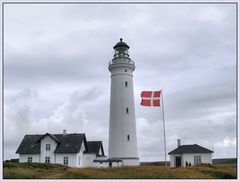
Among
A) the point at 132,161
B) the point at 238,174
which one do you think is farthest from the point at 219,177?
the point at 132,161

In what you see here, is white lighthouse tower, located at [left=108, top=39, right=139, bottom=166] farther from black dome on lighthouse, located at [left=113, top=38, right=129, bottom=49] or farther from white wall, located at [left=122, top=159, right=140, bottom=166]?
black dome on lighthouse, located at [left=113, top=38, right=129, bottom=49]

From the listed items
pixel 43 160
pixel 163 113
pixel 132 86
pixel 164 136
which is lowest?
pixel 43 160

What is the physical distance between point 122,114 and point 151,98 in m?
3.55

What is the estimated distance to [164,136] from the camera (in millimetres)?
27219

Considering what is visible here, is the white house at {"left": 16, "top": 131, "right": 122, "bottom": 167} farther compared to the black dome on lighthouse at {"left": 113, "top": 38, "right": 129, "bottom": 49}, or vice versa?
the white house at {"left": 16, "top": 131, "right": 122, "bottom": 167}

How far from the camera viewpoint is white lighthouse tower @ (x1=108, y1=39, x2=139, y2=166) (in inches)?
1148

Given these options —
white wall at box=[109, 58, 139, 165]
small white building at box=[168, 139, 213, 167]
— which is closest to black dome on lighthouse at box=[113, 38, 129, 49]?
white wall at box=[109, 58, 139, 165]

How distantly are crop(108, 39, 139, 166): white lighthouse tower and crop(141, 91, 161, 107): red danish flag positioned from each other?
3050 mm

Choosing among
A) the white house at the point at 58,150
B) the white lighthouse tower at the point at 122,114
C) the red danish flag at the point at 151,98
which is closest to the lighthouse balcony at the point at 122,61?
the white lighthouse tower at the point at 122,114

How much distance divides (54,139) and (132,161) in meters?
9.94

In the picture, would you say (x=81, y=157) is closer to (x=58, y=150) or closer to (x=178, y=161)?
(x=58, y=150)

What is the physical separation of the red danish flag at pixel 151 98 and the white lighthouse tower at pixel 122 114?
3050 mm

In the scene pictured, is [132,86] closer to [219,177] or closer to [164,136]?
[164,136]

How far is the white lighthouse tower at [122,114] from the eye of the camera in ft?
95.7
